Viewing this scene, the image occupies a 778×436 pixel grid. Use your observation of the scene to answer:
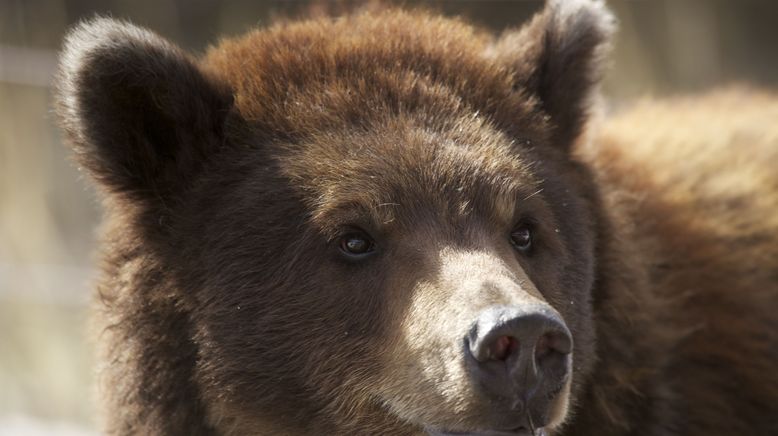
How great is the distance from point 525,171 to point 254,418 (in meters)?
1.39

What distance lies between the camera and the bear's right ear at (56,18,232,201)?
170 inches

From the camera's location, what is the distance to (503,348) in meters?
3.63

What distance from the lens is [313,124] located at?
4.43 metres

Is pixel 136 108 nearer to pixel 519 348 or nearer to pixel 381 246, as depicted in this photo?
pixel 381 246

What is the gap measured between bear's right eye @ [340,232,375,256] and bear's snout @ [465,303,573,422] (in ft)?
2.25

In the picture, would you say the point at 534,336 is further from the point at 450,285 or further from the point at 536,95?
the point at 536,95

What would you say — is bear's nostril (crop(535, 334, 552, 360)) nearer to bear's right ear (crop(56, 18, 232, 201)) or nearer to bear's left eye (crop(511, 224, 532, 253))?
bear's left eye (crop(511, 224, 532, 253))

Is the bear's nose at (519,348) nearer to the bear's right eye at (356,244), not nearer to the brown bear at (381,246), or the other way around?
the brown bear at (381,246)

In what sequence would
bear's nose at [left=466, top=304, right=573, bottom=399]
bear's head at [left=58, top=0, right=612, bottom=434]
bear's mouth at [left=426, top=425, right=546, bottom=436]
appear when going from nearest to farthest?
bear's nose at [left=466, top=304, right=573, bottom=399] < bear's mouth at [left=426, top=425, right=546, bottom=436] < bear's head at [left=58, top=0, right=612, bottom=434]

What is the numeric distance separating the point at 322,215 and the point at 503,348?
36.9 inches

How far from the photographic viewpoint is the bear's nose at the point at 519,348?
3.55 m

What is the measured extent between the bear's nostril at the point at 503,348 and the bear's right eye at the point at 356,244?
0.77 meters

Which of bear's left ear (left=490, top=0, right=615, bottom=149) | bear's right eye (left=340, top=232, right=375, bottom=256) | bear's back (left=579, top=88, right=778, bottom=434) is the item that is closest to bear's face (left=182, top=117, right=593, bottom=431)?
bear's right eye (left=340, top=232, right=375, bottom=256)

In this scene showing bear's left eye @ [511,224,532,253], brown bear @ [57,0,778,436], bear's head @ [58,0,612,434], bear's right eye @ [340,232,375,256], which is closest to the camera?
brown bear @ [57,0,778,436]
